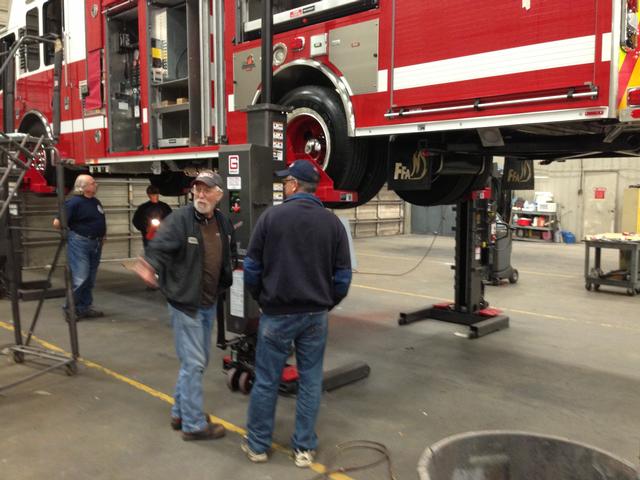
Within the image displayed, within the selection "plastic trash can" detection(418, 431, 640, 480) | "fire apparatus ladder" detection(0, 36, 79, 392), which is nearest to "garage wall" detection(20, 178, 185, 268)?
"fire apparatus ladder" detection(0, 36, 79, 392)

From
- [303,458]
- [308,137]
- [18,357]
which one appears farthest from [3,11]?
[303,458]

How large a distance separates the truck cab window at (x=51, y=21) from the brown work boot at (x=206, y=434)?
231 inches

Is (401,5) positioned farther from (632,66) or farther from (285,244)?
(285,244)

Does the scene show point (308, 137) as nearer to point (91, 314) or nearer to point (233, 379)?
point (233, 379)

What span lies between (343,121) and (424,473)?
10.2 ft

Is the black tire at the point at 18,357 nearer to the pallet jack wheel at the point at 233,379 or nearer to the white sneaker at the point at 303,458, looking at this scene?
the pallet jack wheel at the point at 233,379

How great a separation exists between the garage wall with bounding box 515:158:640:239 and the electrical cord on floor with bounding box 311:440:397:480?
16.5m

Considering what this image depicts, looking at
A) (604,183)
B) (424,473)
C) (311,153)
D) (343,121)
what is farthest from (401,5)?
(604,183)

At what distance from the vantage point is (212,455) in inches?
135

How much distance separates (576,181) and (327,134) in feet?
54.0

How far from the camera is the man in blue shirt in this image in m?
6.89

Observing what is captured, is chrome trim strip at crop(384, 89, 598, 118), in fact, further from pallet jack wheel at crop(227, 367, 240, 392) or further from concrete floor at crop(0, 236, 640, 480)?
pallet jack wheel at crop(227, 367, 240, 392)

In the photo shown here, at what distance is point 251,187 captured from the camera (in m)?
4.14

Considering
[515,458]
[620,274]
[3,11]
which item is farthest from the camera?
[3,11]
